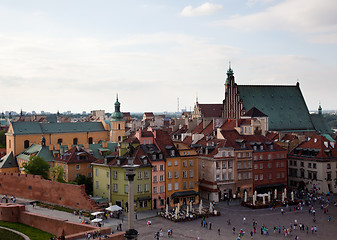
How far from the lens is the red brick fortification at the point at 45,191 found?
60375mm

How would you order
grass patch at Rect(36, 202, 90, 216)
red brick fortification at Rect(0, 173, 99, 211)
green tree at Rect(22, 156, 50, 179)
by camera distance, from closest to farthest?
grass patch at Rect(36, 202, 90, 216), red brick fortification at Rect(0, 173, 99, 211), green tree at Rect(22, 156, 50, 179)

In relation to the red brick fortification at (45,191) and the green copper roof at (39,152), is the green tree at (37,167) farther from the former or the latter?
the green copper roof at (39,152)

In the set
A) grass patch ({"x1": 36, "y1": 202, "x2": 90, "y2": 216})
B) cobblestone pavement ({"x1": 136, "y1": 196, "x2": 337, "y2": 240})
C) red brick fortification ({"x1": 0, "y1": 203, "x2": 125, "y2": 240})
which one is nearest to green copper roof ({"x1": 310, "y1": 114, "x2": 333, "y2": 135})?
cobblestone pavement ({"x1": 136, "y1": 196, "x2": 337, "y2": 240})

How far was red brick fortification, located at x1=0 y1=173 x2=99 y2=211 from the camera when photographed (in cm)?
6038

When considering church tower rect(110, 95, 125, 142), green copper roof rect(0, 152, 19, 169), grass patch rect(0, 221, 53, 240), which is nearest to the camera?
grass patch rect(0, 221, 53, 240)

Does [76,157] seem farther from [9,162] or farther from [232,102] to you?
[232,102]

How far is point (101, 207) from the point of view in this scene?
198 feet

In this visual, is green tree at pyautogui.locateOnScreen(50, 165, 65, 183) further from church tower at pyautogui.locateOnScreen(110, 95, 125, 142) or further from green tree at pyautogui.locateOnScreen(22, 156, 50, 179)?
church tower at pyautogui.locateOnScreen(110, 95, 125, 142)

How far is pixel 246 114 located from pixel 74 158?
1742 inches

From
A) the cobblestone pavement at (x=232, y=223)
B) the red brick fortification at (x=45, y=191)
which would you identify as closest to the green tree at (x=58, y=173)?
the red brick fortification at (x=45, y=191)

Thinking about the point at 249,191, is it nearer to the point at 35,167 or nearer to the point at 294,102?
the point at 35,167

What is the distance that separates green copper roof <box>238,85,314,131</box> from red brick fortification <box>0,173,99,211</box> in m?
55.9

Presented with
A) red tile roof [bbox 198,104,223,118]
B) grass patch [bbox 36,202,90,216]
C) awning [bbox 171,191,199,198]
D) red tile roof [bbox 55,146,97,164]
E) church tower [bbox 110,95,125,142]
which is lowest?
grass patch [bbox 36,202,90,216]

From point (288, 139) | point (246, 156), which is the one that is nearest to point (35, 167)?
point (246, 156)
